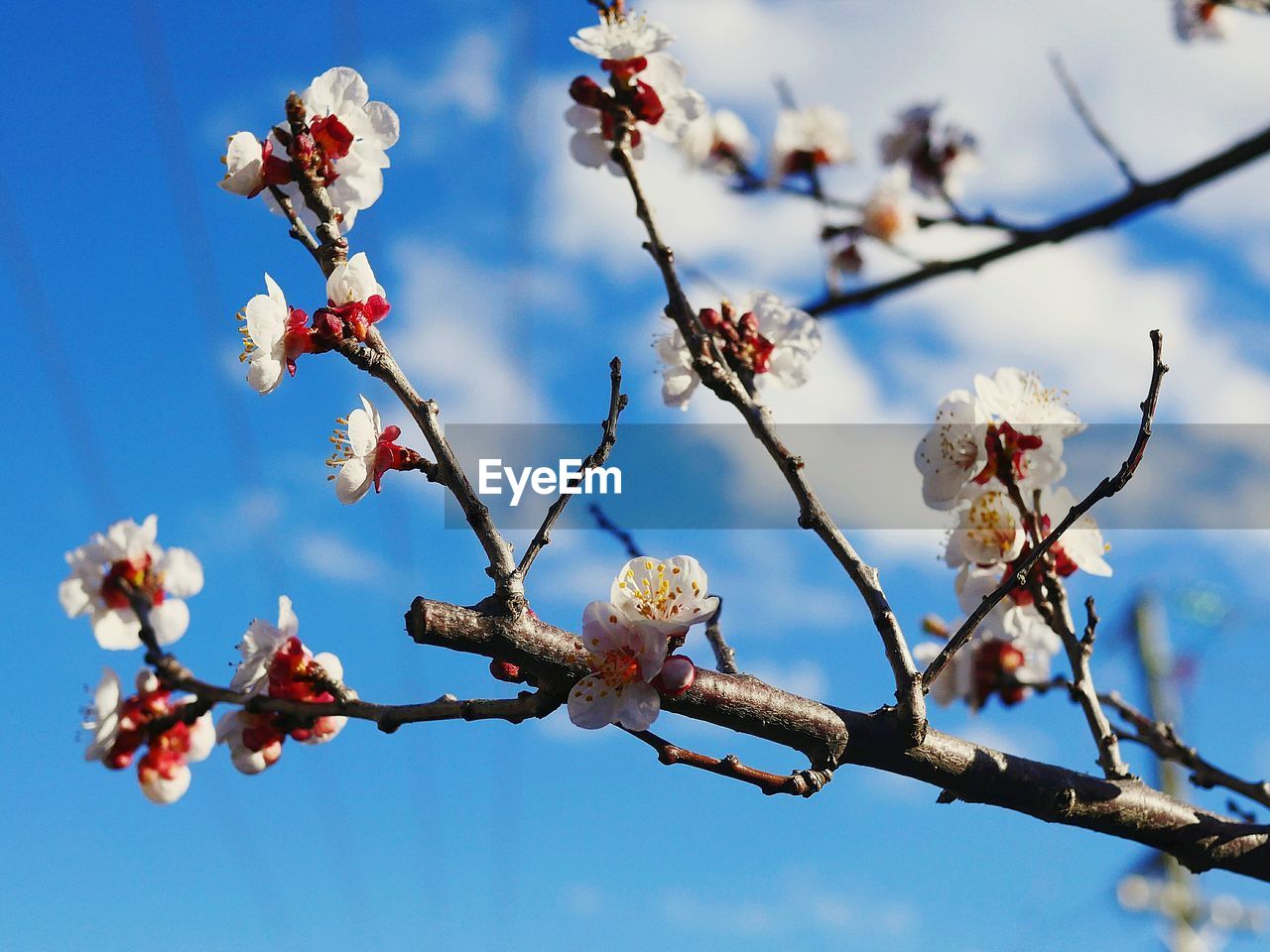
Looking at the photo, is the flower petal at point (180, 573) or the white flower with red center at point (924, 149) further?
the white flower with red center at point (924, 149)

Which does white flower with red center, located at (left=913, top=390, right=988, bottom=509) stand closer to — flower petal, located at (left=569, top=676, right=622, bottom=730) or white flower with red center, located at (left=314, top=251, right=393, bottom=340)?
flower petal, located at (left=569, top=676, right=622, bottom=730)

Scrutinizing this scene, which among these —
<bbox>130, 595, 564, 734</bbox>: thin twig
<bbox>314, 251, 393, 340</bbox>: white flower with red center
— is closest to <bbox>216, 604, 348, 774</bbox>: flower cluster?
<bbox>130, 595, 564, 734</bbox>: thin twig

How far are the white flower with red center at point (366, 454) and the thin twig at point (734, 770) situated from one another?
46 centimetres

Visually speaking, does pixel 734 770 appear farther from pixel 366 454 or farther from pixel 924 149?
pixel 924 149

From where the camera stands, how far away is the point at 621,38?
175 centimetres

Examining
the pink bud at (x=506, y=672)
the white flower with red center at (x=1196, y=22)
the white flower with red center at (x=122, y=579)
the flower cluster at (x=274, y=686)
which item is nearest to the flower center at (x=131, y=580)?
the white flower with red center at (x=122, y=579)

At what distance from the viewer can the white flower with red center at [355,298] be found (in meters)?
1.25

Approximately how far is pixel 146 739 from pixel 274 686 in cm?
26

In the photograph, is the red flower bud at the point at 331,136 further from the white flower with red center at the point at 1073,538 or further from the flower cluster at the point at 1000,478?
the white flower with red center at the point at 1073,538

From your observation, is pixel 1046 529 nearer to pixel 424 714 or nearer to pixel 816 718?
pixel 816 718

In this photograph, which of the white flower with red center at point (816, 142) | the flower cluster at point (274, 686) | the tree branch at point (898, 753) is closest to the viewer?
the tree branch at point (898, 753)

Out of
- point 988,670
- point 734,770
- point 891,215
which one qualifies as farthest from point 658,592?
point 891,215

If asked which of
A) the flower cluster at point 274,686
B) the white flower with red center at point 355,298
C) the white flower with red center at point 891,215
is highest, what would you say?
the white flower with red center at point 891,215

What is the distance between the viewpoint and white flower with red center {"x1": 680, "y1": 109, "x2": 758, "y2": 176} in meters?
2.94
